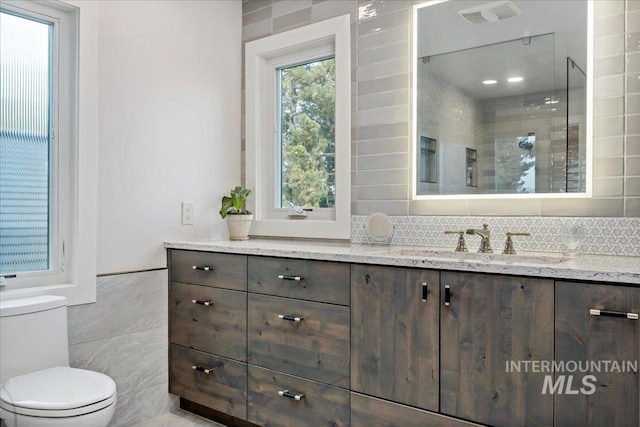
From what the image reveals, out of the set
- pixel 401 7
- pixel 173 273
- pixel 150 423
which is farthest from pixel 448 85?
pixel 150 423

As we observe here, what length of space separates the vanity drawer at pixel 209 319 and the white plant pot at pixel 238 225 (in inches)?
16.5

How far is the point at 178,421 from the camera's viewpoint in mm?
2408

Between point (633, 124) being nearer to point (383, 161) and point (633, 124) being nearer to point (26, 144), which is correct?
point (383, 161)

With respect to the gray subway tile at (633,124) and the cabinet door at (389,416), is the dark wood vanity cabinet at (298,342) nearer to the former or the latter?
the cabinet door at (389,416)

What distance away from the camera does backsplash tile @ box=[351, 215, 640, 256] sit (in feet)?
5.83

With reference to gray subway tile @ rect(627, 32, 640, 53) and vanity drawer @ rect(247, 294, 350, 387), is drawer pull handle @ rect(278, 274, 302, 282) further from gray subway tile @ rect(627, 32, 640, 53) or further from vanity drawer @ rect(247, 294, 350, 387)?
gray subway tile @ rect(627, 32, 640, 53)

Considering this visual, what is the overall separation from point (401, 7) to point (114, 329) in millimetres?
2068

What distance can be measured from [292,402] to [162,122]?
5.04 feet

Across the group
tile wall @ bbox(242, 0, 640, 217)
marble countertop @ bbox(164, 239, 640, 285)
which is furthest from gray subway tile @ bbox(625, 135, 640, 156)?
marble countertop @ bbox(164, 239, 640, 285)

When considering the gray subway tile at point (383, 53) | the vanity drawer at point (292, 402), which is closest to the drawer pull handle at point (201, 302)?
the vanity drawer at point (292, 402)

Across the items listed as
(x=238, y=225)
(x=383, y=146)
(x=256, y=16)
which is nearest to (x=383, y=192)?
(x=383, y=146)

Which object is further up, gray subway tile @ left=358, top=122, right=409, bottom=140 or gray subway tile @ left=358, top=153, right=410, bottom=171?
gray subway tile @ left=358, top=122, right=409, bottom=140

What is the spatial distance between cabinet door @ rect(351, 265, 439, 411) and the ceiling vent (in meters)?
1.19

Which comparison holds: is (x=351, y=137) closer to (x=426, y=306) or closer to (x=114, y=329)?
(x=426, y=306)
